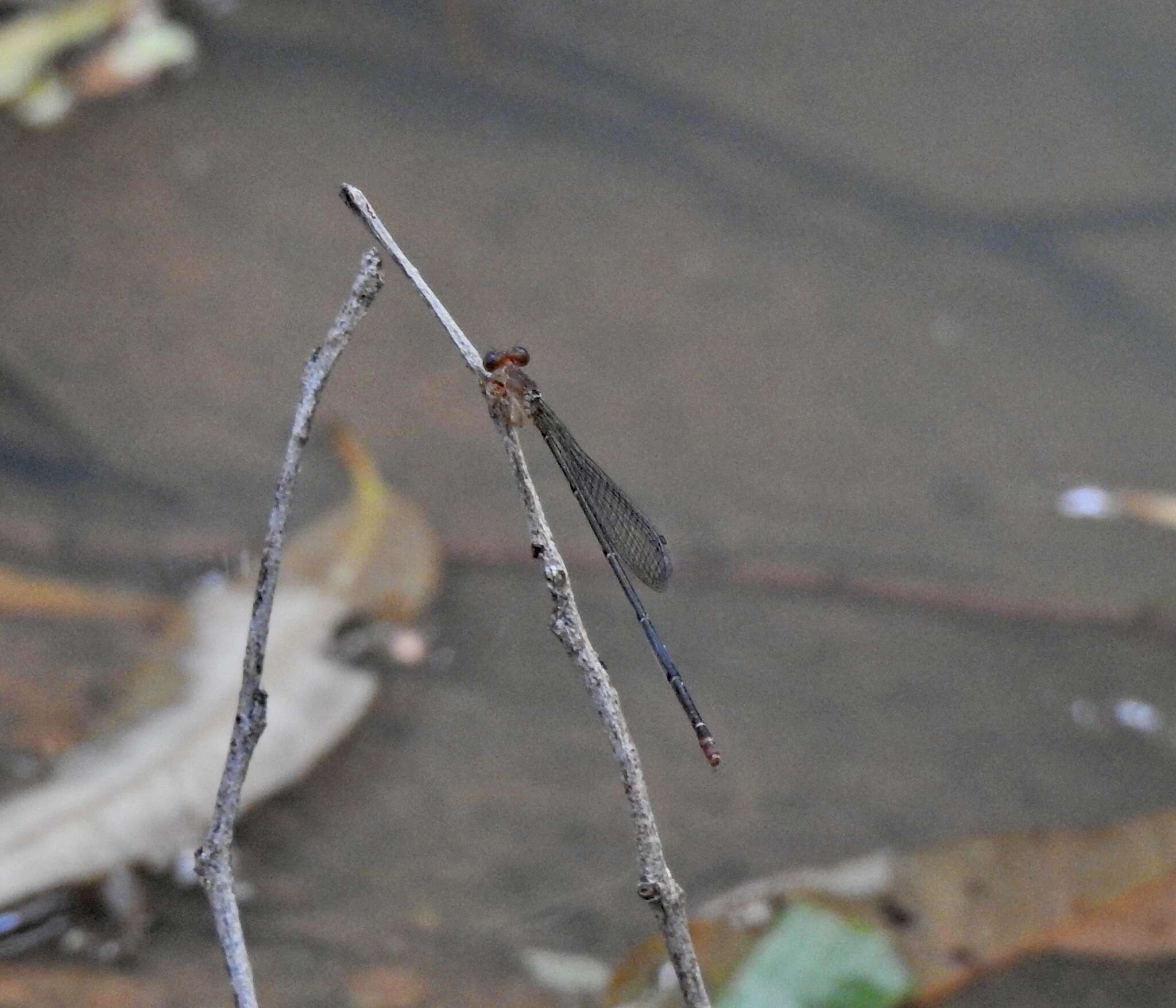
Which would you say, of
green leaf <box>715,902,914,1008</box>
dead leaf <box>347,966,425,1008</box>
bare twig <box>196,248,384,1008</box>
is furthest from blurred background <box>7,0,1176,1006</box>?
bare twig <box>196,248,384,1008</box>

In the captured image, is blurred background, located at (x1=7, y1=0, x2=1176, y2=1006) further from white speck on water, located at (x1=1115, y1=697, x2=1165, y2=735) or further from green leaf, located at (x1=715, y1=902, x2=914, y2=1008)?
green leaf, located at (x1=715, y1=902, x2=914, y2=1008)

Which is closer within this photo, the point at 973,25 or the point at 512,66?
the point at 512,66

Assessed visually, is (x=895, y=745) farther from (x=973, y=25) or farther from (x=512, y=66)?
(x=973, y=25)

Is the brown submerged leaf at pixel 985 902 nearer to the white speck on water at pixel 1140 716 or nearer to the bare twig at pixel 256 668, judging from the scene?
the white speck on water at pixel 1140 716

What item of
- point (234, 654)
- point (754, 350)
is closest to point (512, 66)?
point (754, 350)

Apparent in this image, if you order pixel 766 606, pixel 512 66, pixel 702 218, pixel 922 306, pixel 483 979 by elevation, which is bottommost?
pixel 483 979

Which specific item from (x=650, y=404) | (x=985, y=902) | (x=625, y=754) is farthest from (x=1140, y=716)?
(x=625, y=754)

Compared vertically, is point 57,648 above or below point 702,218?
below
